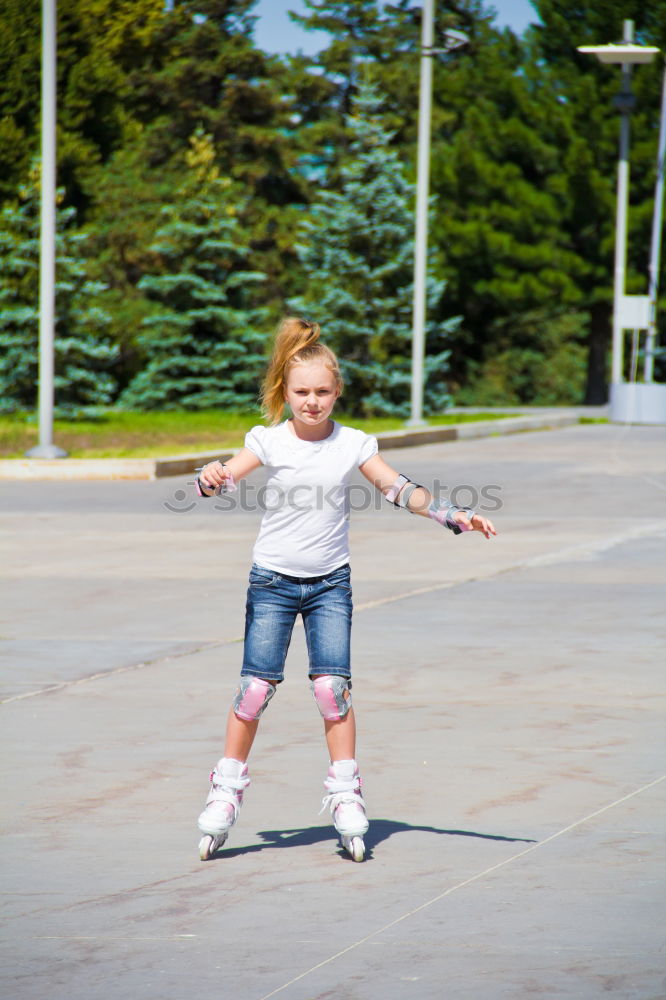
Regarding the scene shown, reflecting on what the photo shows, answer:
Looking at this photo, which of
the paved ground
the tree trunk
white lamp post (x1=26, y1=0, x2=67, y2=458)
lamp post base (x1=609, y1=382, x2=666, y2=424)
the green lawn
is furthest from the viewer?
the tree trunk

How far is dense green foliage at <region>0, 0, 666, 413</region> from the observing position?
34688 mm

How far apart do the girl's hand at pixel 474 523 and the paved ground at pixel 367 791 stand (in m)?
1.02

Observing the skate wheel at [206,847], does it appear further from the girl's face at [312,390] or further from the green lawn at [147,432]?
the green lawn at [147,432]

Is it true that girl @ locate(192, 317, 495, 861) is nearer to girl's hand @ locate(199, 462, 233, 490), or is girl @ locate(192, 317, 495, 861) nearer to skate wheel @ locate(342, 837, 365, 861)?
girl's hand @ locate(199, 462, 233, 490)

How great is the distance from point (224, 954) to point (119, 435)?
24262 millimetres

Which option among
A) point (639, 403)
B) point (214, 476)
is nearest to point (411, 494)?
point (214, 476)

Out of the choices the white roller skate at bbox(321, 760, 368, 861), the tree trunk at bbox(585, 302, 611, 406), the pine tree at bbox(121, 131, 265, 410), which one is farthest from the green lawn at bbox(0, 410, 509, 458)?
the white roller skate at bbox(321, 760, 368, 861)

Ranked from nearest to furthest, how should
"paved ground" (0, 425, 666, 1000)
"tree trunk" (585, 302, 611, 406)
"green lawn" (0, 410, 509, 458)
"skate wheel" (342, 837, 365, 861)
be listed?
"paved ground" (0, 425, 666, 1000)
"skate wheel" (342, 837, 365, 861)
"green lawn" (0, 410, 509, 458)
"tree trunk" (585, 302, 611, 406)

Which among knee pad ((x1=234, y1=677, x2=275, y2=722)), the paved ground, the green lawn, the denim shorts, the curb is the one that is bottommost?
the green lawn

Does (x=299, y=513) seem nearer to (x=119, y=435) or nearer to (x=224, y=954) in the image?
(x=224, y=954)

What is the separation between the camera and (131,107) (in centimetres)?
5128

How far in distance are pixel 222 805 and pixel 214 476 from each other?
104 centimetres

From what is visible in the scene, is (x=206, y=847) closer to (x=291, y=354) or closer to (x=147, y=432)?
(x=291, y=354)

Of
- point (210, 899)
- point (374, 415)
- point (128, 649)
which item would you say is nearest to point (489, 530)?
point (210, 899)
